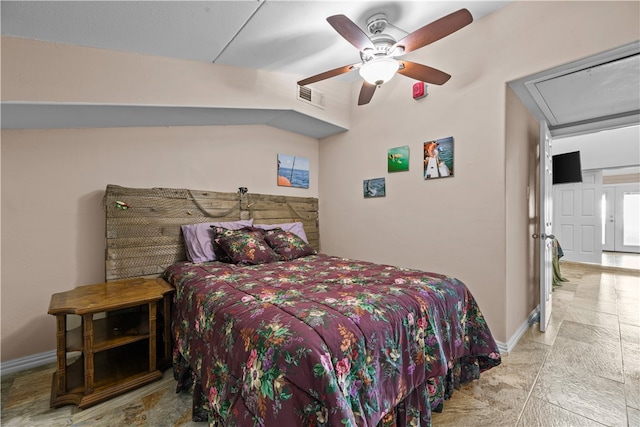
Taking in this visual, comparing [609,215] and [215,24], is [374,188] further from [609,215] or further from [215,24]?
[609,215]

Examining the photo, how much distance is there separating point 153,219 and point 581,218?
7800 mm

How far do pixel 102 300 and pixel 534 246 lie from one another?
392cm

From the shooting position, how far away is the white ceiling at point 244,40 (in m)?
1.60

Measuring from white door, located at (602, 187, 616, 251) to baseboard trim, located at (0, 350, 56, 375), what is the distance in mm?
10962

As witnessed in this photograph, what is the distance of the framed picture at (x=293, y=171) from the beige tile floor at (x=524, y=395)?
2.26 m

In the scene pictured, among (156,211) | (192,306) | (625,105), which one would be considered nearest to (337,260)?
(192,306)

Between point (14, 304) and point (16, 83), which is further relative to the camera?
point (14, 304)

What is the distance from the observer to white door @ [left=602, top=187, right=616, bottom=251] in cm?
720

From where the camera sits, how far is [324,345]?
38.4 inches

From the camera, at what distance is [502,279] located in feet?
7.16

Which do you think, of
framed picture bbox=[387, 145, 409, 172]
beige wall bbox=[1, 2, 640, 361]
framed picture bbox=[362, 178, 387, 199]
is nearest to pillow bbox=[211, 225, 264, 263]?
beige wall bbox=[1, 2, 640, 361]

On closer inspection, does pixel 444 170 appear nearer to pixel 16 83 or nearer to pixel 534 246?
pixel 534 246

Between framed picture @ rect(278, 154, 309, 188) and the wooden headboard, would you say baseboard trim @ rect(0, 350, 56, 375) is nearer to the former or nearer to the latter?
the wooden headboard

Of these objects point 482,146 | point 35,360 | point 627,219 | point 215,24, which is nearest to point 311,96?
point 215,24
